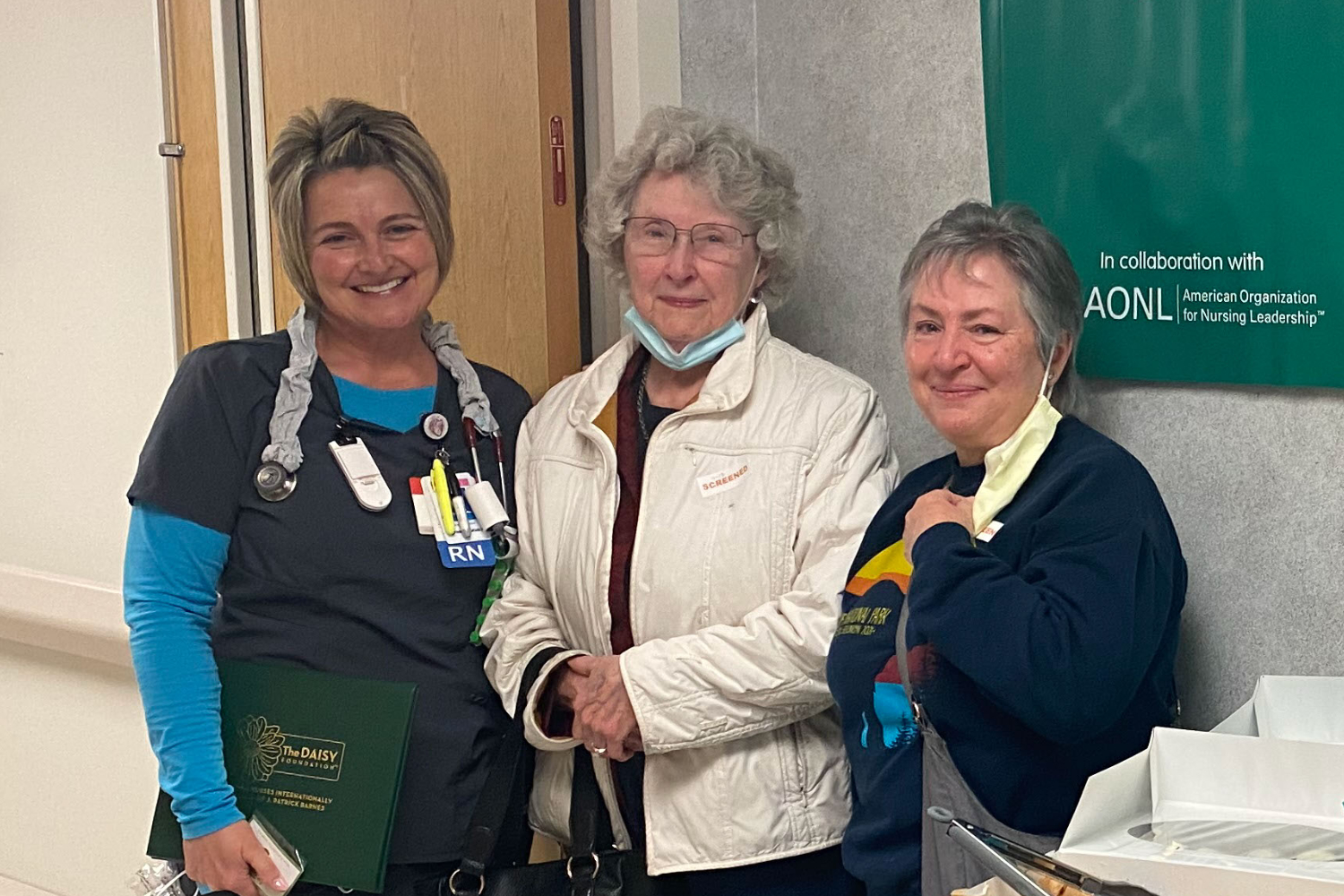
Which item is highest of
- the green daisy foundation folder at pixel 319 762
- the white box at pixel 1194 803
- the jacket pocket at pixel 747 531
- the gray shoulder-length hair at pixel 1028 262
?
the gray shoulder-length hair at pixel 1028 262

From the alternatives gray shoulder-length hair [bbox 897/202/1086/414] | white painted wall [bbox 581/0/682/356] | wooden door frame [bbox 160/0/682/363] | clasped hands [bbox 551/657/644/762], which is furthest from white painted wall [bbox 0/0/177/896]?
gray shoulder-length hair [bbox 897/202/1086/414]

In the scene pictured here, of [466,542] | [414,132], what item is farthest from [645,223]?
[466,542]

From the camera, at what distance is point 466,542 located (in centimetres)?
192

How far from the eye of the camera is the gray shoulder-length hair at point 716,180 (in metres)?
1.99

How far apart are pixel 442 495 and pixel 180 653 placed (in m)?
0.39

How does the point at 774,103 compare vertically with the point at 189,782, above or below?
above

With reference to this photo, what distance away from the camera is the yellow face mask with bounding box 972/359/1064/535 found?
160 cm

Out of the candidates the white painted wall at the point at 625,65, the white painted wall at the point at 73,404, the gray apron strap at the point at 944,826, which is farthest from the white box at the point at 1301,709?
the white painted wall at the point at 73,404

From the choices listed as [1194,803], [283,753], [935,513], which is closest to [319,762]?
[283,753]

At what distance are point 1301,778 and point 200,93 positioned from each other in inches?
82.1

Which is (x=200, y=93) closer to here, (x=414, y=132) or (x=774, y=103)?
(x=414, y=132)

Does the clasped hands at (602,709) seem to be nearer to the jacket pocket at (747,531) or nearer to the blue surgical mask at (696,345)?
the jacket pocket at (747,531)

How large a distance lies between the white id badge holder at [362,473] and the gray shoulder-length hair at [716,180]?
1.64 ft

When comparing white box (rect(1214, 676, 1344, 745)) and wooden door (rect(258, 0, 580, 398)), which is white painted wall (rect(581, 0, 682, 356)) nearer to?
wooden door (rect(258, 0, 580, 398))
